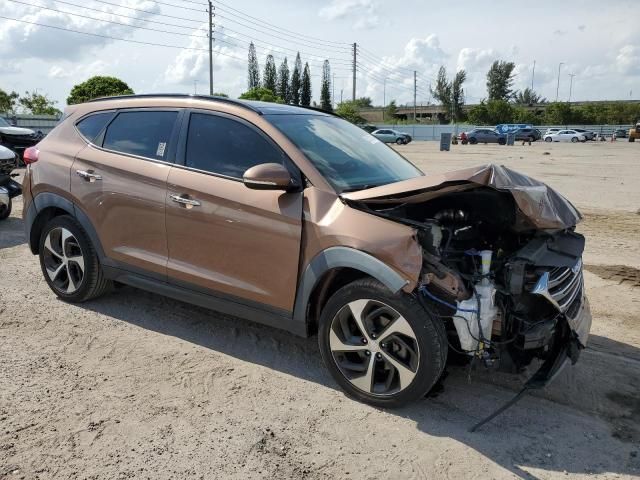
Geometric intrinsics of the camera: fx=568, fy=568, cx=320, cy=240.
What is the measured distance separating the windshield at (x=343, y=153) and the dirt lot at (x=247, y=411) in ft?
4.52

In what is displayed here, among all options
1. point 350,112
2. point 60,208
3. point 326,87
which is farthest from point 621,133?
point 60,208

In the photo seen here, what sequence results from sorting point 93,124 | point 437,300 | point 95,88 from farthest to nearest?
point 95,88 < point 93,124 < point 437,300

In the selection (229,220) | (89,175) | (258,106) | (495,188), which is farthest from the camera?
(89,175)

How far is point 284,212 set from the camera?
3688mm

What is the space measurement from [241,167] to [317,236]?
0.85 meters

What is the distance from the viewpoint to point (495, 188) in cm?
312

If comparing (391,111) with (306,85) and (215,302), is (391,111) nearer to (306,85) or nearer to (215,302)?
(306,85)

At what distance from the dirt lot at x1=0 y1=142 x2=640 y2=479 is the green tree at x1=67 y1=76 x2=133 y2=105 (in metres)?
44.2

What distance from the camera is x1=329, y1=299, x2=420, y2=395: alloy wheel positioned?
10.9 ft

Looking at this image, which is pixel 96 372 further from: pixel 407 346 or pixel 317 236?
pixel 407 346

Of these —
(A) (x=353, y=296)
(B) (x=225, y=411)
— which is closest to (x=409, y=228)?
(A) (x=353, y=296)

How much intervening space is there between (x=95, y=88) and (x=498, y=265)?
47349 mm

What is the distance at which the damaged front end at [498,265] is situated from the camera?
3.22m

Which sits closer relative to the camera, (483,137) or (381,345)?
(381,345)
